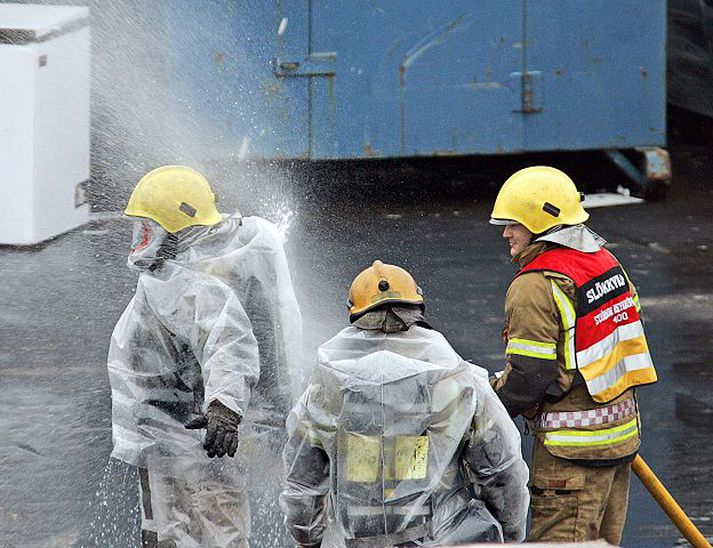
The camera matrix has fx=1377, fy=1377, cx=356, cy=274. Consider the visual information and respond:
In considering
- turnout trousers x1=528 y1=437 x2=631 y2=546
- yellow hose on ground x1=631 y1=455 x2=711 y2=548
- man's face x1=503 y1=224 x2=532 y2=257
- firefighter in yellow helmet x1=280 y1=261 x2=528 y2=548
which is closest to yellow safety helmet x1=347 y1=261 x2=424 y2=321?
firefighter in yellow helmet x1=280 y1=261 x2=528 y2=548

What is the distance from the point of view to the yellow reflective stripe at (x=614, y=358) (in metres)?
4.26

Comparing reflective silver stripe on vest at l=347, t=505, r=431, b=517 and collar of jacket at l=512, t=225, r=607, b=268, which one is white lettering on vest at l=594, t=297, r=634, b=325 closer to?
collar of jacket at l=512, t=225, r=607, b=268

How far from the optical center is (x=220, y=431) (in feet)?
14.3

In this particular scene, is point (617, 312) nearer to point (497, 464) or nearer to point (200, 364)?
point (497, 464)

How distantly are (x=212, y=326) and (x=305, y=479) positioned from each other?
835mm

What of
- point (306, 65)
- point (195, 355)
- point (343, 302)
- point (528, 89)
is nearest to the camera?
point (195, 355)

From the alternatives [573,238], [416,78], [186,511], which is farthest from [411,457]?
[416,78]

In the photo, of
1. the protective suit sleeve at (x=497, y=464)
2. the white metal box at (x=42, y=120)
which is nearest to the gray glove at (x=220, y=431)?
the protective suit sleeve at (x=497, y=464)

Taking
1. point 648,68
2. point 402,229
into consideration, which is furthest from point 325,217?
point 648,68

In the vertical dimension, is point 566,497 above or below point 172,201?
below

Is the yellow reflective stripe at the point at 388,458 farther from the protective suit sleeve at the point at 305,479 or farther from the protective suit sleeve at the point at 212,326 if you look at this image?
the protective suit sleeve at the point at 212,326

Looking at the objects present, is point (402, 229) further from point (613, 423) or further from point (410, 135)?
point (613, 423)

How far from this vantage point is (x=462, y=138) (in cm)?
1102

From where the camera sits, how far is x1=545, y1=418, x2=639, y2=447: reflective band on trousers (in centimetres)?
430
